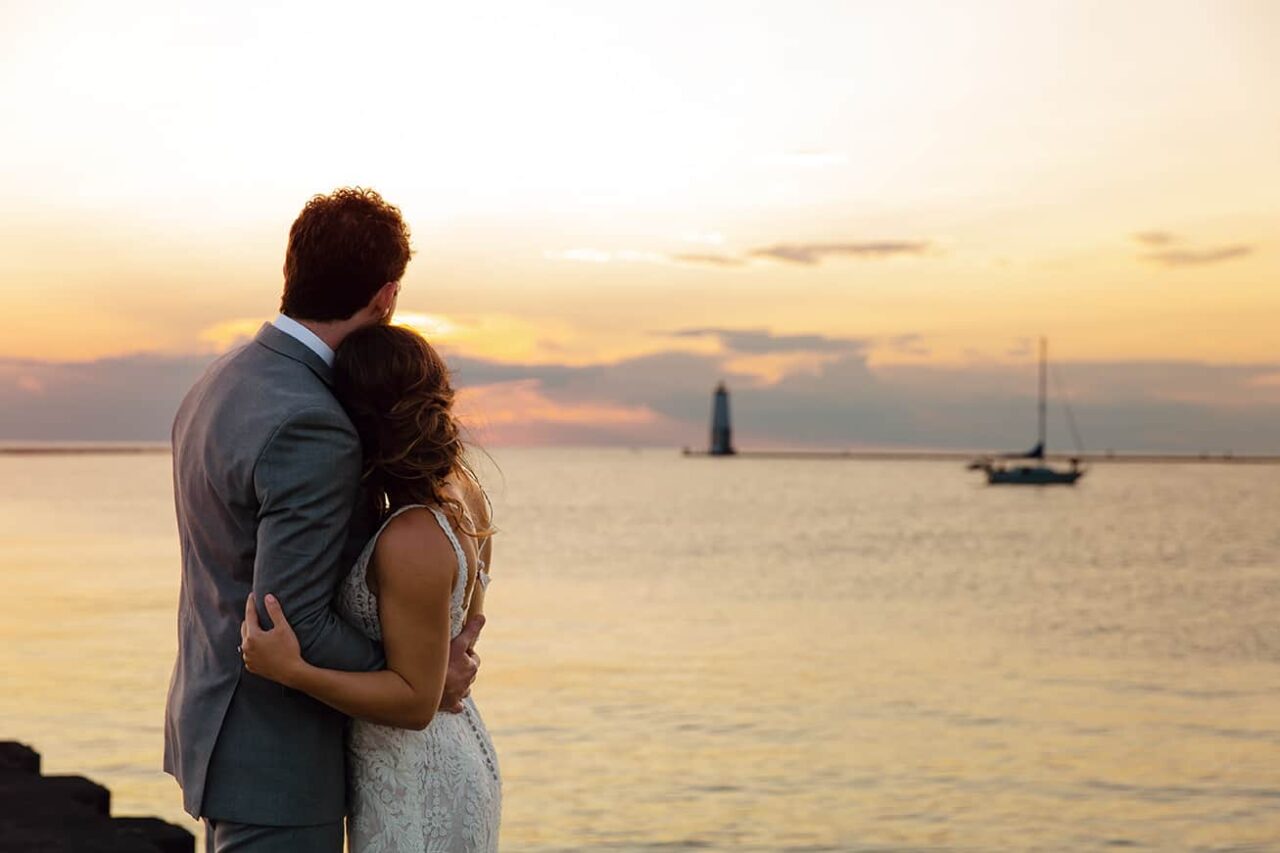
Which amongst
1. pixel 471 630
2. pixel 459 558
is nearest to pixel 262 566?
pixel 459 558

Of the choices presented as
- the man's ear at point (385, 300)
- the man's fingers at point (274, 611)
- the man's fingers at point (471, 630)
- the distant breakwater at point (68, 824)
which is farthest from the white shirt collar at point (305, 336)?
the distant breakwater at point (68, 824)

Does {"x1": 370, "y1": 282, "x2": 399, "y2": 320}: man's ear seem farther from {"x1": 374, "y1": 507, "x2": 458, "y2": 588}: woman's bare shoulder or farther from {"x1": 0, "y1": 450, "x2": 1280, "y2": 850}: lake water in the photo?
{"x1": 0, "y1": 450, "x2": 1280, "y2": 850}: lake water

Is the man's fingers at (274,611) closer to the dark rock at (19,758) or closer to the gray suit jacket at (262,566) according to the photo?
the gray suit jacket at (262,566)

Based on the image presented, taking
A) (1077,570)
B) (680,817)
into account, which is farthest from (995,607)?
(680,817)

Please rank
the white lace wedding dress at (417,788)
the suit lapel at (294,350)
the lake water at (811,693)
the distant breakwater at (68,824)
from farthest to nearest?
1. the lake water at (811,693)
2. the distant breakwater at (68,824)
3. the white lace wedding dress at (417,788)
4. the suit lapel at (294,350)

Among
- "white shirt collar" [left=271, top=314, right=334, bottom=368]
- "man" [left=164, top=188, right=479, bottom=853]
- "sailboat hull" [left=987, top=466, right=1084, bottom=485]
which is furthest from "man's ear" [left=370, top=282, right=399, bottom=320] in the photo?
"sailboat hull" [left=987, top=466, right=1084, bottom=485]

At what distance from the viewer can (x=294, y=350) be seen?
2691 mm

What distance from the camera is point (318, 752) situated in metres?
2.79

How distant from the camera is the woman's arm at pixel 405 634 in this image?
2697 millimetres

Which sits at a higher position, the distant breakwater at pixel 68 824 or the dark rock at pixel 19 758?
the distant breakwater at pixel 68 824

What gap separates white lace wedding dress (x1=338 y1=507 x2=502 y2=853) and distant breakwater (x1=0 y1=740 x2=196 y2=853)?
3485 millimetres

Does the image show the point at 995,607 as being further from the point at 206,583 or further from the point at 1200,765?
the point at 206,583

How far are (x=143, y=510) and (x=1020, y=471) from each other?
61.0m

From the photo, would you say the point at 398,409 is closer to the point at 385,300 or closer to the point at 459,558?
the point at 385,300
